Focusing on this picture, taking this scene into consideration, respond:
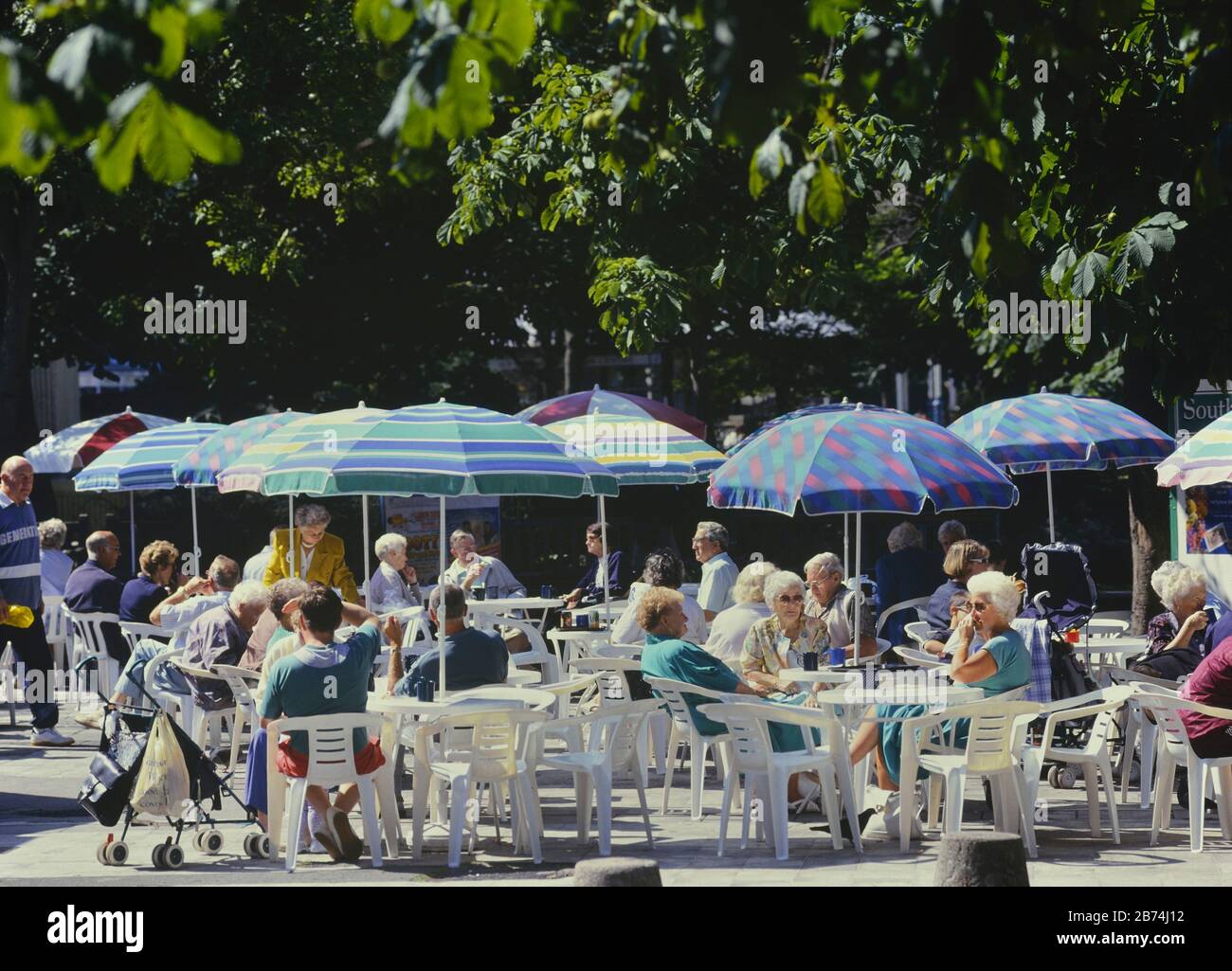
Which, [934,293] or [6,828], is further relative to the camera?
[934,293]

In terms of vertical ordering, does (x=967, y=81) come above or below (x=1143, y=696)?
above

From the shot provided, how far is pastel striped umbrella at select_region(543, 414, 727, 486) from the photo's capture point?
15141 millimetres

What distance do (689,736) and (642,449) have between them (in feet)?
16.0

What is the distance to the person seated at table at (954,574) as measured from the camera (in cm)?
1207

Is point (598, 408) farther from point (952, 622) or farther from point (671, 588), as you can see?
point (952, 622)

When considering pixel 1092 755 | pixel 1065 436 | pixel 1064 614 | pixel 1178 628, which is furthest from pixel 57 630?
pixel 1092 755

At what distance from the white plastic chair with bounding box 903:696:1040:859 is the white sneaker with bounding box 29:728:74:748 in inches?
285

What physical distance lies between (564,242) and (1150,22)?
55.8 feet

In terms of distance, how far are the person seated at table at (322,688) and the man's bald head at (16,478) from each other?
205 inches

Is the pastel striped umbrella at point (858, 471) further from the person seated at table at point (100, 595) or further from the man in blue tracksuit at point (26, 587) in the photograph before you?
the person seated at table at point (100, 595)

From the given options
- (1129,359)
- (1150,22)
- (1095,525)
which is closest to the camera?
(1150,22)
